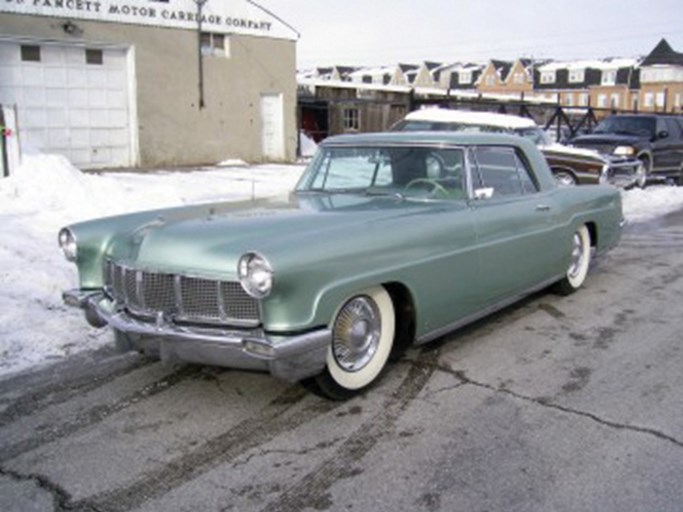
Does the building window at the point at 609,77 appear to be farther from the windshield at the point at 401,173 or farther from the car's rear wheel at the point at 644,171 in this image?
the windshield at the point at 401,173

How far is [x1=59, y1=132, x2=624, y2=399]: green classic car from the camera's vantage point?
3648 millimetres

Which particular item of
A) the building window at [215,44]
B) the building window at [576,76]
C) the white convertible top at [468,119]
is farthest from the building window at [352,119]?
the building window at [576,76]

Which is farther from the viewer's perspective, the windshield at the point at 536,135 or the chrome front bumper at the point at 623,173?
the chrome front bumper at the point at 623,173

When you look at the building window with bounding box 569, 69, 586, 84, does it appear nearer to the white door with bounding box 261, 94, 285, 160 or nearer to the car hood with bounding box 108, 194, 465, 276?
the white door with bounding box 261, 94, 285, 160

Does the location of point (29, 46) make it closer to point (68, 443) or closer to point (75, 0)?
point (75, 0)

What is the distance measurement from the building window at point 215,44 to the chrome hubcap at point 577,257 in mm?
14165

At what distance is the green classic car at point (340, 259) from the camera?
12.0ft

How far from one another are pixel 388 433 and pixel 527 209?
8.26ft

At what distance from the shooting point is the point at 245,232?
3.93 metres

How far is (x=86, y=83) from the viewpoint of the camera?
54.1 feet

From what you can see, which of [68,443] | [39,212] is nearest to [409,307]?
[68,443]

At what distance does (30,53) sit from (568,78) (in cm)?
7138

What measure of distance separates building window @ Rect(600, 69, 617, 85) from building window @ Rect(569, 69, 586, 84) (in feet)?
6.88

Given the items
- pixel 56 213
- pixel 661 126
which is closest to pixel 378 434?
pixel 56 213
